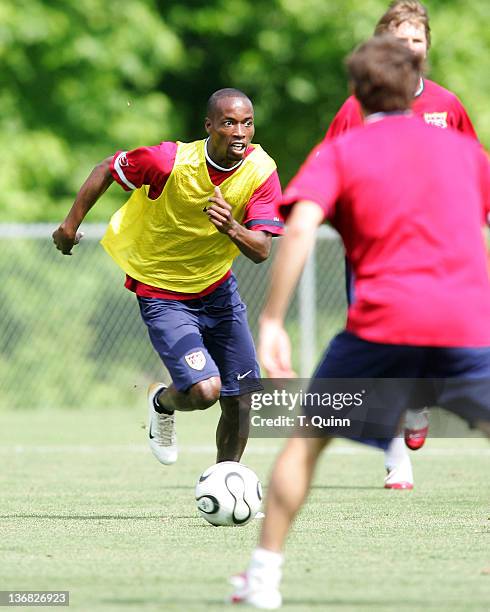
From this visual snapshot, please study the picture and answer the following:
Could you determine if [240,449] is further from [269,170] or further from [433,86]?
[433,86]

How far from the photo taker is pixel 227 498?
673cm

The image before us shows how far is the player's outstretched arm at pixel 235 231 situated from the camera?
693cm

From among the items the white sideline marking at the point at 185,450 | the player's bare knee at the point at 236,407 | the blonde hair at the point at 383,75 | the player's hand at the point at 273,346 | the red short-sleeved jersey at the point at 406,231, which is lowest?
the white sideline marking at the point at 185,450

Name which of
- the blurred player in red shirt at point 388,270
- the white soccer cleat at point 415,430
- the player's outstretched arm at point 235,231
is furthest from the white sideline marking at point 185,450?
the blurred player in red shirt at point 388,270

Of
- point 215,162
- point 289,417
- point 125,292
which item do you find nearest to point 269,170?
point 215,162

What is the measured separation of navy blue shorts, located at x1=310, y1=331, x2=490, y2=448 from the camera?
4.53m

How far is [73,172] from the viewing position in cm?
1972

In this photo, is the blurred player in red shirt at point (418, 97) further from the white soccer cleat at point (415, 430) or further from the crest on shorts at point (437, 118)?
the white soccer cleat at point (415, 430)

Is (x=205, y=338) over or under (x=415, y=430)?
over

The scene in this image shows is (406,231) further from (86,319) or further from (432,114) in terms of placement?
(86,319)

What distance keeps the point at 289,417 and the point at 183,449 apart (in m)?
1.00

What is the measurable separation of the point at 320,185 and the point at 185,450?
7663 mm

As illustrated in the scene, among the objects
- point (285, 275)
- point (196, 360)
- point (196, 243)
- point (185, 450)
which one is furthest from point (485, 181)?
point (185, 450)

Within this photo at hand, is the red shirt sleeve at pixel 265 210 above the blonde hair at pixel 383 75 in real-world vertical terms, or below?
below
